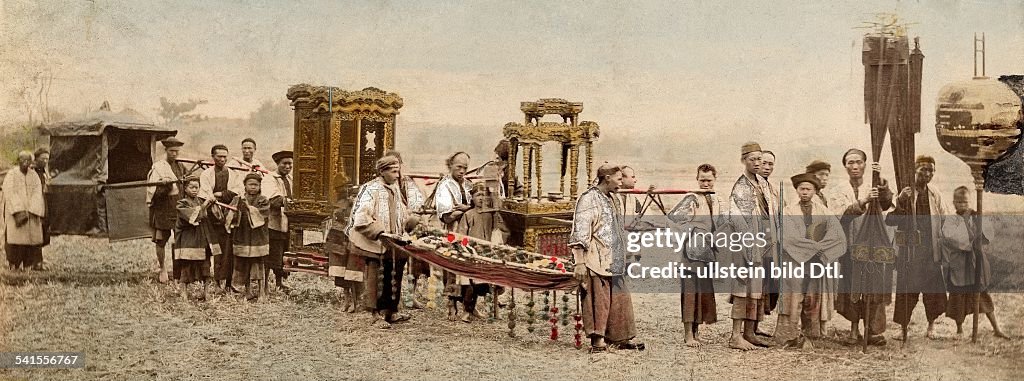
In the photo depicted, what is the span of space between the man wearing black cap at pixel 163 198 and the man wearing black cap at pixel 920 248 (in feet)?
14.3

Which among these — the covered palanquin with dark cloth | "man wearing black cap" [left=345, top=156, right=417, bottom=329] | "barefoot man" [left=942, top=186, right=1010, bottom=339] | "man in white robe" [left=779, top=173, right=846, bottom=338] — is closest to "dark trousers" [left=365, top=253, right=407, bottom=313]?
"man wearing black cap" [left=345, top=156, right=417, bottom=329]

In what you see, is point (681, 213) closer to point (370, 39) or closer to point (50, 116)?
point (370, 39)

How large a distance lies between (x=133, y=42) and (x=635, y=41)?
10.1 ft

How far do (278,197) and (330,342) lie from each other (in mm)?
964

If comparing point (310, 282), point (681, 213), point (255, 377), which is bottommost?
point (255, 377)

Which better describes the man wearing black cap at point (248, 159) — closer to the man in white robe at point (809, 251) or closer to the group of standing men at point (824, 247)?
the group of standing men at point (824, 247)

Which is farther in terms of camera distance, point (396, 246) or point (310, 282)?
point (310, 282)

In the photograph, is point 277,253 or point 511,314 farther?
point 277,253

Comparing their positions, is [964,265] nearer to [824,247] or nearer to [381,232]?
[824,247]

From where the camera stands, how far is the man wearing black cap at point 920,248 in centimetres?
610

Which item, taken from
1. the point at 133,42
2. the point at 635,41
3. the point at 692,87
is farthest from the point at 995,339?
the point at 133,42

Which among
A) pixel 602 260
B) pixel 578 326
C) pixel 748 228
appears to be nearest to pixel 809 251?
pixel 748 228

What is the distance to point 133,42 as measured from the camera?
6.29 m

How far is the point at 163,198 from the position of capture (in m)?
6.40
